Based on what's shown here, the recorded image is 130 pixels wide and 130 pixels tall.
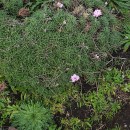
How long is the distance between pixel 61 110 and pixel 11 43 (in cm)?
94

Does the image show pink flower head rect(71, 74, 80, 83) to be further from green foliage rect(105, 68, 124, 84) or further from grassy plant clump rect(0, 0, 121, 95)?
green foliage rect(105, 68, 124, 84)

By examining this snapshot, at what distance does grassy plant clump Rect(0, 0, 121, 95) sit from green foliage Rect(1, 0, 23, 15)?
0.46ft

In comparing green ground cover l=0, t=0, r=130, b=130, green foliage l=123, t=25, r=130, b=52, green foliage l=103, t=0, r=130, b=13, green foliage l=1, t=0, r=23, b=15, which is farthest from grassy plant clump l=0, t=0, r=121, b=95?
green foliage l=103, t=0, r=130, b=13

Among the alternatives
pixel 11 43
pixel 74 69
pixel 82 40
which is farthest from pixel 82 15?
pixel 11 43

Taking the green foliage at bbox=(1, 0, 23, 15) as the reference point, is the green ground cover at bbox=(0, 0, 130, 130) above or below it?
below

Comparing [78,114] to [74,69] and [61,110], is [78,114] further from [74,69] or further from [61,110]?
[74,69]

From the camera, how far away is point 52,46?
12.3 ft

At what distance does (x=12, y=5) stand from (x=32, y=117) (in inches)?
51.5

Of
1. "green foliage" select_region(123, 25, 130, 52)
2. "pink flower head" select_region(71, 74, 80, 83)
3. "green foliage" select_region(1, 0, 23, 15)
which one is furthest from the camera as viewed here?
"green foliage" select_region(123, 25, 130, 52)

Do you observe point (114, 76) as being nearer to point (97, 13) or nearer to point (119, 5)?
point (97, 13)

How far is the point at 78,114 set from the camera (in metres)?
3.94

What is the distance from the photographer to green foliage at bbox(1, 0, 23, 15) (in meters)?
3.99

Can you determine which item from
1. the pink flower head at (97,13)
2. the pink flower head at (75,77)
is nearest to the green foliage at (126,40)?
the pink flower head at (97,13)

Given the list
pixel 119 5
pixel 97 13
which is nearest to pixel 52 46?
pixel 97 13
